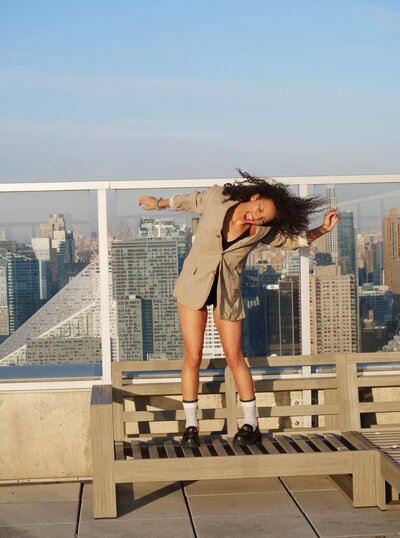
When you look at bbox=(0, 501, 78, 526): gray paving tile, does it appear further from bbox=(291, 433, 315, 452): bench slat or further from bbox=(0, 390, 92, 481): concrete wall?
bbox=(291, 433, 315, 452): bench slat

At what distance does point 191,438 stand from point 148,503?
0.43m

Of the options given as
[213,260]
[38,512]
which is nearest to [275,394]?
[213,260]

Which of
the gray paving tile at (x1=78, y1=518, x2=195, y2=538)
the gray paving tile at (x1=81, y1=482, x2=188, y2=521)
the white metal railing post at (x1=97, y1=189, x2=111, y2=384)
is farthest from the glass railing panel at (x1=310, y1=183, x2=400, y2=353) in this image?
the gray paving tile at (x1=78, y1=518, x2=195, y2=538)

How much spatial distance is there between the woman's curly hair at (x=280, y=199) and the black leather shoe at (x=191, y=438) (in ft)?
3.98

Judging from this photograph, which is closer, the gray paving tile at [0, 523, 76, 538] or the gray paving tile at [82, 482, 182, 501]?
the gray paving tile at [0, 523, 76, 538]

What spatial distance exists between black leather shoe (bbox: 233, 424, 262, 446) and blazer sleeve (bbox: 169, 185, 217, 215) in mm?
1232

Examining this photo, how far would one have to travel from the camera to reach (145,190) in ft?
24.2

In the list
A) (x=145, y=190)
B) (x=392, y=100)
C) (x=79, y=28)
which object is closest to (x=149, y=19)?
(x=79, y=28)

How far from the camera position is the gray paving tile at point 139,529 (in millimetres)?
5988

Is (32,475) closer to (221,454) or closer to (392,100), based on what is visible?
(221,454)

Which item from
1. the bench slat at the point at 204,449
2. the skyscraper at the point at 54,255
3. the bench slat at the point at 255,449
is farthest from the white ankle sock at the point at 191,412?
the skyscraper at the point at 54,255

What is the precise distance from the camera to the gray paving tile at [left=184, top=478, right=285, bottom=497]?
22.3 ft

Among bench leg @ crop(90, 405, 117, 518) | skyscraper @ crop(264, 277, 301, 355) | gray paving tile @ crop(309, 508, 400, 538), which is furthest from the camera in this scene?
skyscraper @ crop(264, 277, 301, 355)

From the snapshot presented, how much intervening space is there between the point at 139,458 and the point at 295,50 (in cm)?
3061
